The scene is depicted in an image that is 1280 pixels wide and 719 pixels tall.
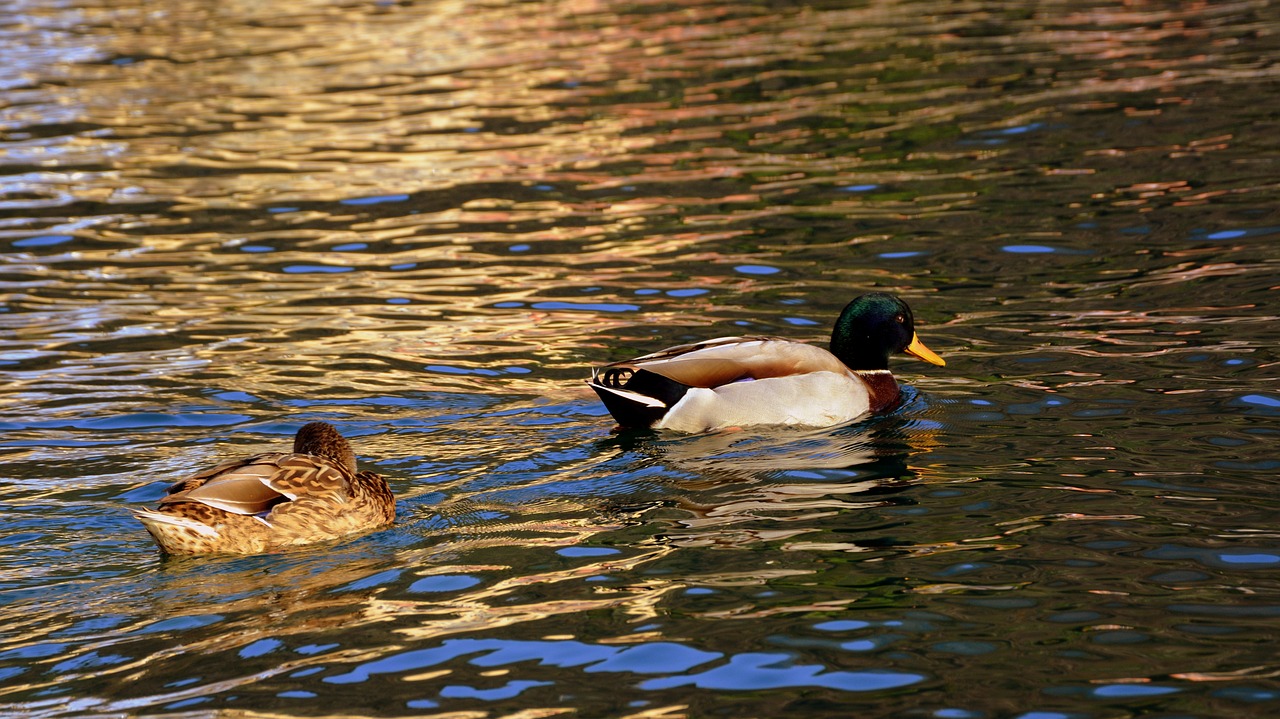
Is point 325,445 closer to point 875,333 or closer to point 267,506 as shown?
point 267,506

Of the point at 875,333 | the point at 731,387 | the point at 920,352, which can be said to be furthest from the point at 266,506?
the point at 920,352

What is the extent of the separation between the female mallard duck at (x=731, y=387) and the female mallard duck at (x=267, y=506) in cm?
195

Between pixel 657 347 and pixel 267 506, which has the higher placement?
pixel 267 506

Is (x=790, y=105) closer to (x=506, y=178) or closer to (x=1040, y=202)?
(x=506, y=178)

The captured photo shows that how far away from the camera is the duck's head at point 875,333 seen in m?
9.73

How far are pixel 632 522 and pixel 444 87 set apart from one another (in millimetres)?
16406

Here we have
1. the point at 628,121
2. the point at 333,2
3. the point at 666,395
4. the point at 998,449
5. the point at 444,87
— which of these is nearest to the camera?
the point at 998,449

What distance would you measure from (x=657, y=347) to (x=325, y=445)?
3.54 m

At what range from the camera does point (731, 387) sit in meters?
9.12

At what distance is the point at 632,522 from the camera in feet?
24.6

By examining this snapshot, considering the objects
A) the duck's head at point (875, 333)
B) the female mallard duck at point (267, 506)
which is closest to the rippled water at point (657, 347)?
the female mallard duck at point (267, 506)

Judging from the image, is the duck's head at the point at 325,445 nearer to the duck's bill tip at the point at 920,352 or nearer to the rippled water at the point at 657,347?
the rippled water at the point at 657,347

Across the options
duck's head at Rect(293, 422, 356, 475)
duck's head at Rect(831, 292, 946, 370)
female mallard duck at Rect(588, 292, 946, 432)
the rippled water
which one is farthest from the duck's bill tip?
duck's head at Rect(293, 422, 356, 475)

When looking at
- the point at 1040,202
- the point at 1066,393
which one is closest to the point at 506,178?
the point at 1040,202
